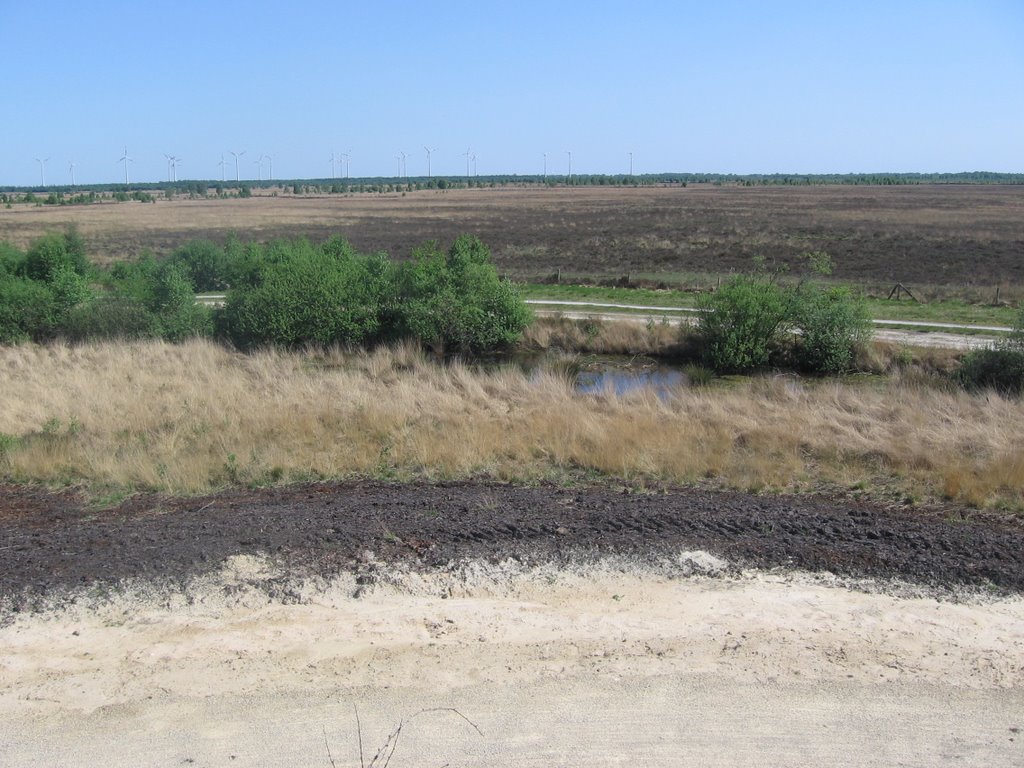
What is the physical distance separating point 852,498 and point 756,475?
1.36m

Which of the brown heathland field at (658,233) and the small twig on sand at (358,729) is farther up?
the brown heathland field at (658,233)

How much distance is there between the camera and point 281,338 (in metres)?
26.7

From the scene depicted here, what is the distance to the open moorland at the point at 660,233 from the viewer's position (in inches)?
1938

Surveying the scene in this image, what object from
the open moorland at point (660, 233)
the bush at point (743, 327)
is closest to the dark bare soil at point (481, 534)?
the bush at point (743, 327)

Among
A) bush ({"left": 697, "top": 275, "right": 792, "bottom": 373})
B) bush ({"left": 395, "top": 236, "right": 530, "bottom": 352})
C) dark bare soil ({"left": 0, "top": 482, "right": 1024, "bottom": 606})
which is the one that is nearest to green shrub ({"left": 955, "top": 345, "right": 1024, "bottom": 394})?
bush ({"left": 697, "top": 275, "right": 792, "bottom": 373})

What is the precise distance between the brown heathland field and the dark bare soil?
29129 millimetres

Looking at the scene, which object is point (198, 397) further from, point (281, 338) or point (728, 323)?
point (728, 323)

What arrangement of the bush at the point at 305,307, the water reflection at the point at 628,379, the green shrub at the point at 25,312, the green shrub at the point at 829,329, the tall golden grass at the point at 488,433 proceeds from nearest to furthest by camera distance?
1. the tall golden grass at the point at 488,433
2. the water reflection at the point at 628,379
3. the green shrub at the point at 829,329
4. the bush at the point at 305,307
5. the green shrub at the point at 25,312

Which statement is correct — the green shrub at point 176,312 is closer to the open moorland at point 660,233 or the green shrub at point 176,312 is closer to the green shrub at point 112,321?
the green shrub at point 112,321

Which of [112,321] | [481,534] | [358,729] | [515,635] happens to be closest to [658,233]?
[112,321]

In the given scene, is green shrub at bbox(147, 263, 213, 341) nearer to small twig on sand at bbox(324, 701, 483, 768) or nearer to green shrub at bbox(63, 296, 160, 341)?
green shrub at bbox(63, 296, 160, 341)

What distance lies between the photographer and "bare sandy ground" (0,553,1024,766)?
19.5 ft

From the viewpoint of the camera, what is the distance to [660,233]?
71562 mm

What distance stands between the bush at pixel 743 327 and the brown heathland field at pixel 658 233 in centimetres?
1257
